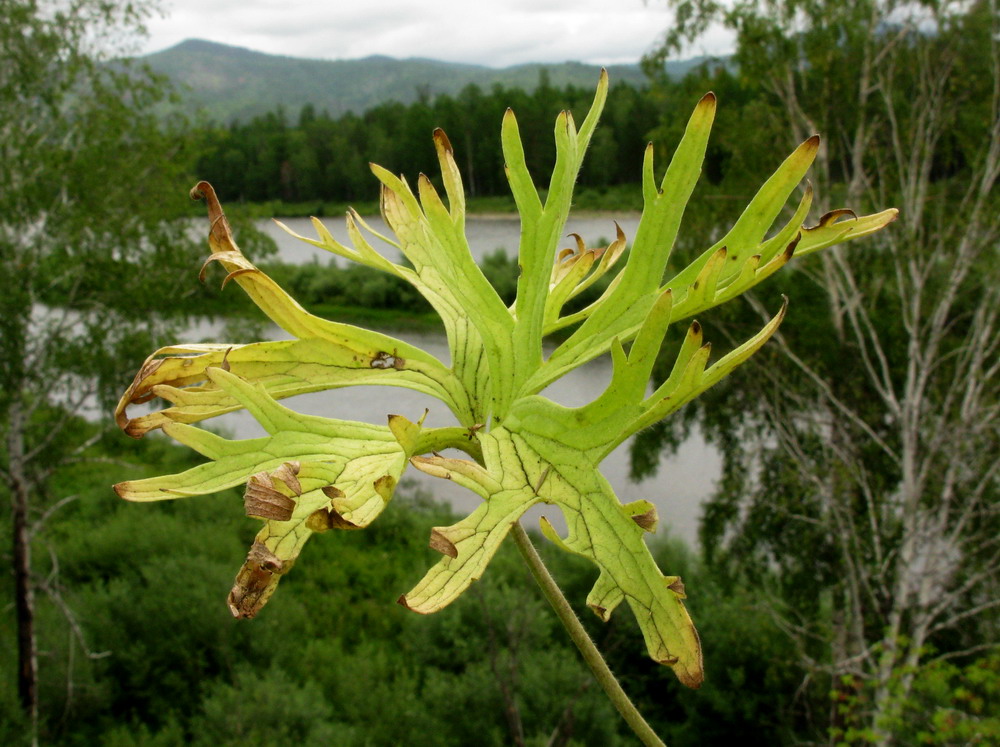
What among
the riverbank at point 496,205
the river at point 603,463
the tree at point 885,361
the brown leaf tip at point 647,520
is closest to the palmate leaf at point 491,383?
the brown leaf tip at point 647,520

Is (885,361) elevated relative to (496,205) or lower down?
lower down

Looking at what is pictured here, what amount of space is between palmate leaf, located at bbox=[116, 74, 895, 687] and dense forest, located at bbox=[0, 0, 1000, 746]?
19.3 feet

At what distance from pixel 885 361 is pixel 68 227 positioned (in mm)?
8668

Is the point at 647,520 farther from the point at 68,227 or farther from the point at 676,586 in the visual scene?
the point at 68,227

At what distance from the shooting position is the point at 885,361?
8531 mm

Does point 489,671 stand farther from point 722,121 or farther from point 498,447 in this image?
point 498,447

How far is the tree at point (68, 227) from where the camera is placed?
24.9 ft

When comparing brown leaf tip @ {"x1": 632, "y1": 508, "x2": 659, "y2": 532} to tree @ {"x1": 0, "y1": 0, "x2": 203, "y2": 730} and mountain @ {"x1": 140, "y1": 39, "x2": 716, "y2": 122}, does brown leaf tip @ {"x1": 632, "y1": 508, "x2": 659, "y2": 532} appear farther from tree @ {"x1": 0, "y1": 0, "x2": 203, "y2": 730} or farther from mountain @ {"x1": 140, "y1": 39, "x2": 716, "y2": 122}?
mountain @ {"x1": 140, "y1": 39, "x2": 716, "y2": 122}

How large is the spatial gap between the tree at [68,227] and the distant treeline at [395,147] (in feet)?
21.5

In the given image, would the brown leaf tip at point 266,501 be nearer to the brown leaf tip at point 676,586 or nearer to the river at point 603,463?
the brown leaf tip at point 676,586

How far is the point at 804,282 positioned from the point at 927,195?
5.40ft

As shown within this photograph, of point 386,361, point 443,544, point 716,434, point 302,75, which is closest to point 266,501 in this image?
point 443,544

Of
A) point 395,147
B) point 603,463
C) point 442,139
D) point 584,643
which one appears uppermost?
point 395,147

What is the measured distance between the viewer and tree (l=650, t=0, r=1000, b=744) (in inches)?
309
